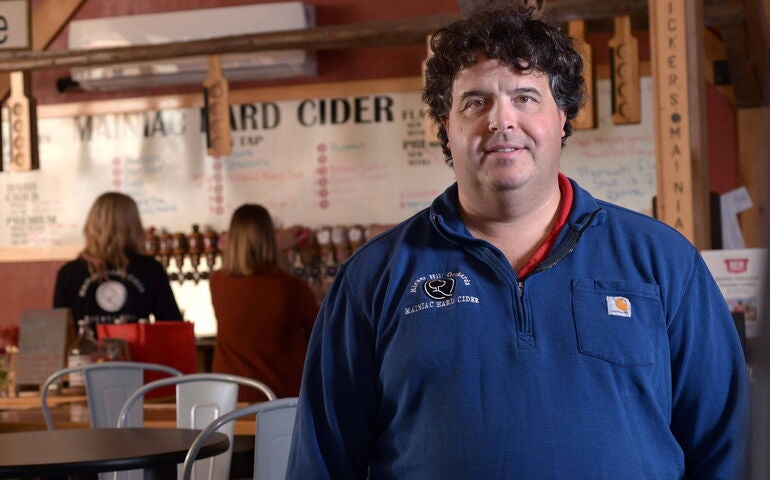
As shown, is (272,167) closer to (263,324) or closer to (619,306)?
(263,324)

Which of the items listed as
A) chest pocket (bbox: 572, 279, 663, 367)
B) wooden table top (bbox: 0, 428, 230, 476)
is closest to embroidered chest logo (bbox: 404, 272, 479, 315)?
chest pocket (bbox: 572, 279, 663, 367)

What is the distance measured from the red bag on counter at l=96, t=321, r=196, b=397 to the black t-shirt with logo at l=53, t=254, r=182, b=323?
12 cm

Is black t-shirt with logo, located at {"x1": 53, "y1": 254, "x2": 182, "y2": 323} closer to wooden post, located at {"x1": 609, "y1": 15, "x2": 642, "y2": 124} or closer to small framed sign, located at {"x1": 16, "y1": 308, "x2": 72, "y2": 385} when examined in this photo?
small framed sign, located at {"x1": 16, "y1": 308, "x2": 72, "y2": 385}

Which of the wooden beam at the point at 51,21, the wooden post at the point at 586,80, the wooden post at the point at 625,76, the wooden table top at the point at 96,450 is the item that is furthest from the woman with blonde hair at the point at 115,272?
the wooden beam at the point at 51,21

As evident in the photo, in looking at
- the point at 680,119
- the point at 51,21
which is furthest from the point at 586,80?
the point at 51,21

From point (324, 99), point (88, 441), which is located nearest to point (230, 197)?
point (324, 99)

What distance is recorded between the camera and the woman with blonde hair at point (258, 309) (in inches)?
186

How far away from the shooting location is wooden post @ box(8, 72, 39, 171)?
6.48 meters

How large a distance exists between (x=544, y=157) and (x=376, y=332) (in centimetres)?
37

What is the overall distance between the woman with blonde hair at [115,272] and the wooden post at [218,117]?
1.06 m

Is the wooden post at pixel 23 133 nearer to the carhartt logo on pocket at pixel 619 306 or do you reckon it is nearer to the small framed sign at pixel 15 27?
the small framed sign at pixel 15 27

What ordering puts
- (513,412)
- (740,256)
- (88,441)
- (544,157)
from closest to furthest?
(513,412)
(544,157)
(88,441)
(740,256)

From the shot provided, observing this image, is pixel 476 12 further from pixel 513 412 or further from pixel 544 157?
pixel 513 412

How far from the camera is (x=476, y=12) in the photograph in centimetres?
178
